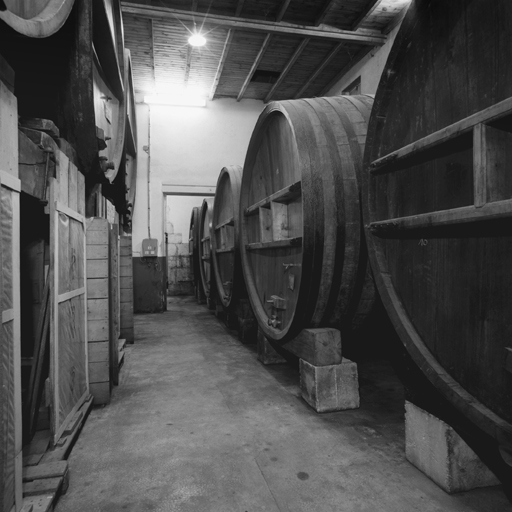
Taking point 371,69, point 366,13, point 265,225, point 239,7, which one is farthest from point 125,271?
point 371,69

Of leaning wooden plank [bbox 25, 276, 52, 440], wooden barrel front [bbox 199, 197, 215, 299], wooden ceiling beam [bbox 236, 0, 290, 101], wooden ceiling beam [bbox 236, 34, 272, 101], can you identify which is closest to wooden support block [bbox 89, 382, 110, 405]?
leaning wooden plank [bbox 25, 276, 52, 440]

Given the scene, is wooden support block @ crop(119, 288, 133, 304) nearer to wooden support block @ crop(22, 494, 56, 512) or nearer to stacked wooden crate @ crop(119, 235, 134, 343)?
stacked wooden crate @ crop(119, 235, 134, 343)

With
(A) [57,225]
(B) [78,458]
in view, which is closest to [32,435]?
(B) [78,458]

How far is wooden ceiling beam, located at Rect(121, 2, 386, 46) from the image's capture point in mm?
6930

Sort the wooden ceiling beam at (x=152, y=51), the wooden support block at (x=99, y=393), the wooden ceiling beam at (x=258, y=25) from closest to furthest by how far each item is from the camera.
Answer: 1. the wooden support block at (x=99, y=393)
2. the wooden ceiling beam at (x=258, y=25)
3. the wooden ceiling beam at (x=152, y=51)

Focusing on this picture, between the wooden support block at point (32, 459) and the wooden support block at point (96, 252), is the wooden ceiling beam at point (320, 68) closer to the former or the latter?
the wooden support block at point (96, 252)

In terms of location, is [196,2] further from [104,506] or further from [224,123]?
[104,506]

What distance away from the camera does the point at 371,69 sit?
8.26m

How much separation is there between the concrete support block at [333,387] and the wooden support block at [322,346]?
1.7 inches

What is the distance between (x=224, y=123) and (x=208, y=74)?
1.33m

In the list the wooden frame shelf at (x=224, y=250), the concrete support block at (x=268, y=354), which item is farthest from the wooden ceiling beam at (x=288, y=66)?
the concrete support block at (x=268, y=354)

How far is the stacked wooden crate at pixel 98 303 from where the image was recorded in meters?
3.03

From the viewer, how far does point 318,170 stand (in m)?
2.52

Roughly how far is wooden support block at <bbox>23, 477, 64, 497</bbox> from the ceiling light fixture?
26.3 ft
